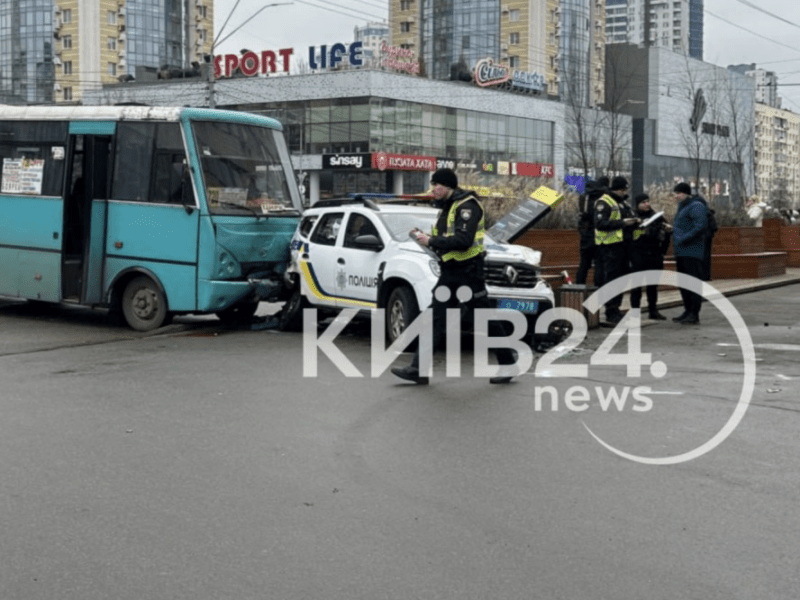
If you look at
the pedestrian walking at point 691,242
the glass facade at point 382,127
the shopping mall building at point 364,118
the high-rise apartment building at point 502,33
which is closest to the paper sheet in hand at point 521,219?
the pedestrian walking at point 691,242

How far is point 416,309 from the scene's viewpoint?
12.7 metres

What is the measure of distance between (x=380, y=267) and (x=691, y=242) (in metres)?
4.92

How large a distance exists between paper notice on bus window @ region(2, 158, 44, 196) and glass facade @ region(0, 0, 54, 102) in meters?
97.1

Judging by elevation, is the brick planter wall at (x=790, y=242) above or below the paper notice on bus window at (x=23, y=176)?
below

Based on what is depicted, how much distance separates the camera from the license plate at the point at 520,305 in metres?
12.8

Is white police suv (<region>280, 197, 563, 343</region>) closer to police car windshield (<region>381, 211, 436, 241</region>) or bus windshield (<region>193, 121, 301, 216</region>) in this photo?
police car windshield (<region>381, 211, 436, 241</region>)

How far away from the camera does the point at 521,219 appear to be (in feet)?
51.4

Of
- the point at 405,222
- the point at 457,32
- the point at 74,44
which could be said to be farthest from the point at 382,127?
the point at 405,222

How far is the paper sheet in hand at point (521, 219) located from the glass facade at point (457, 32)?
325ft

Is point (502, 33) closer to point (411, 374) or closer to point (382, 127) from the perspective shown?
point (382, 127)

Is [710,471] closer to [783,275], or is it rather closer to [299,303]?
Result: [299,303]

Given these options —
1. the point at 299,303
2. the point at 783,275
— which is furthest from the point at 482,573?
the point at 783,275

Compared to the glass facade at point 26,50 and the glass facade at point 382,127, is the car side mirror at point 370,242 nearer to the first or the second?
the glass facade at point 382,127

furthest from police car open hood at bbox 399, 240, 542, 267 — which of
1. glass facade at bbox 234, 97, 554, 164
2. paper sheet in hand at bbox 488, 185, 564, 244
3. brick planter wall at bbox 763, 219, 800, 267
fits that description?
glass facade at bbox 234, 97, 554, 164
